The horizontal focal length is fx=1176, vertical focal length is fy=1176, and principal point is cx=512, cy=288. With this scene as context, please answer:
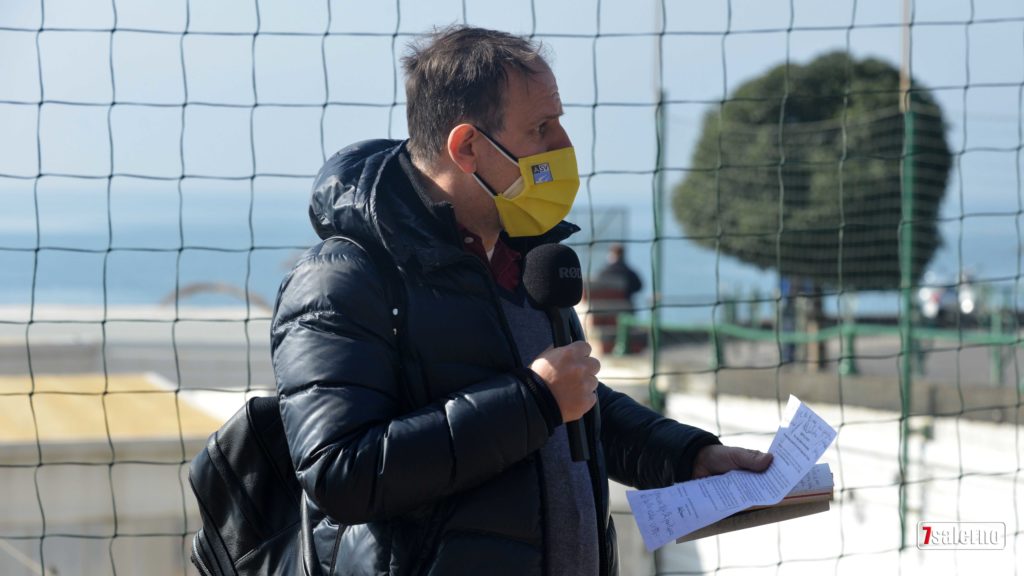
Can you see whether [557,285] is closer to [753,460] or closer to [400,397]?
[400,397]

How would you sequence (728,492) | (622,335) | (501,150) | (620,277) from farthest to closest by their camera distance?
(620,277) → (622,335) → (728,492) → (501,150)

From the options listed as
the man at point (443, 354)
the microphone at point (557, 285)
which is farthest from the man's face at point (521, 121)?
the microphone at point (557, 285)

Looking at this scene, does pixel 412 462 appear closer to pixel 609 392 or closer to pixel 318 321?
pixel 318 321

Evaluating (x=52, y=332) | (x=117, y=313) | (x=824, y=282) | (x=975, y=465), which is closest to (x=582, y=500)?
(x=975, y=465)

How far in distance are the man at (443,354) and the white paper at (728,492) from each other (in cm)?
7

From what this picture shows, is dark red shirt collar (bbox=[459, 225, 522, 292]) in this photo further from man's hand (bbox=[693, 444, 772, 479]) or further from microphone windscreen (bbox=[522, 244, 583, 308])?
man's hand (bbox=[693, 444, 772, 479])

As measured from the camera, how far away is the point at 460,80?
1627 mm

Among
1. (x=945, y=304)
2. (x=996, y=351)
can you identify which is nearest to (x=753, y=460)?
(x=996, y=351)

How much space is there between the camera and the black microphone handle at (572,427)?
1629 millimetres

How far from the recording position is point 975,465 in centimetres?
570

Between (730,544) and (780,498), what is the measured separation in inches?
155

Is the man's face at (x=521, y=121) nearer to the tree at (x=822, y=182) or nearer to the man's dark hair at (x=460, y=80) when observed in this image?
the man's dark hair at (x=460, y=80)

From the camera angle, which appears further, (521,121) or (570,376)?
(521,121)

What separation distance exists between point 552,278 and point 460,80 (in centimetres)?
30
